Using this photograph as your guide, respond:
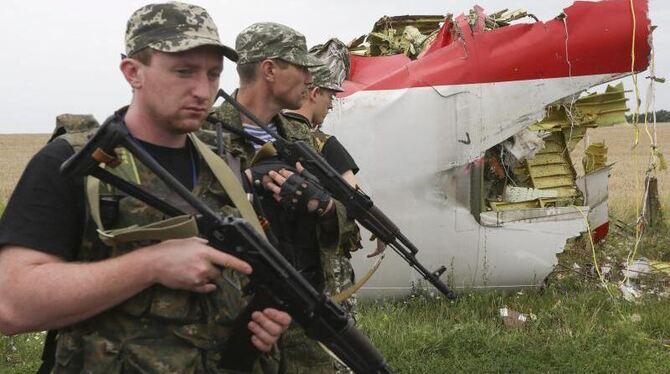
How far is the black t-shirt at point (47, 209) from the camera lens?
1.73m

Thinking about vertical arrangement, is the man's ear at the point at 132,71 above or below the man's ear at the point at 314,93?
above

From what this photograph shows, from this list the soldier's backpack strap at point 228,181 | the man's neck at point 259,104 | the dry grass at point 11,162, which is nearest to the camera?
the soldier's backpack strap at point 228,181

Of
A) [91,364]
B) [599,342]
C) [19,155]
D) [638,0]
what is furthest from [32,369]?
[19,155]

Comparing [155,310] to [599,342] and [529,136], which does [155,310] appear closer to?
[599,342]

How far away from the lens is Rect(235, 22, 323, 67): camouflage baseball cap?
10.5 feet

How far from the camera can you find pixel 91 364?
180cm

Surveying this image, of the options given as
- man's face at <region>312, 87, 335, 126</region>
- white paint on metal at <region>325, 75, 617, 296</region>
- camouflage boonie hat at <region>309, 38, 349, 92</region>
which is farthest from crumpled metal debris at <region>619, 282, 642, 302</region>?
man's face at <region>312, 87, 335, 126</region>

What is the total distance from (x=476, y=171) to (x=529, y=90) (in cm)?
85

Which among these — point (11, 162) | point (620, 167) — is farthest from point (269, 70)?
point (11, 162)

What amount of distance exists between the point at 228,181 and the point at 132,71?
393mm

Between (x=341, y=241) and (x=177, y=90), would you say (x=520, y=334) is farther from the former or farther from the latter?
(x=177, y=90)

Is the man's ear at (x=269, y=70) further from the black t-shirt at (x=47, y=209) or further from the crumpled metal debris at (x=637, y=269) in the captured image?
the crumpled metal debris at (x=637, y=269)

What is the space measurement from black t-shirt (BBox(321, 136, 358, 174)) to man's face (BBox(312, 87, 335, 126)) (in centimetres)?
33

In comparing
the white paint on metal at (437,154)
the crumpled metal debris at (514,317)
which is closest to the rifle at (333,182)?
the crumpled metal debris at (514,317)
